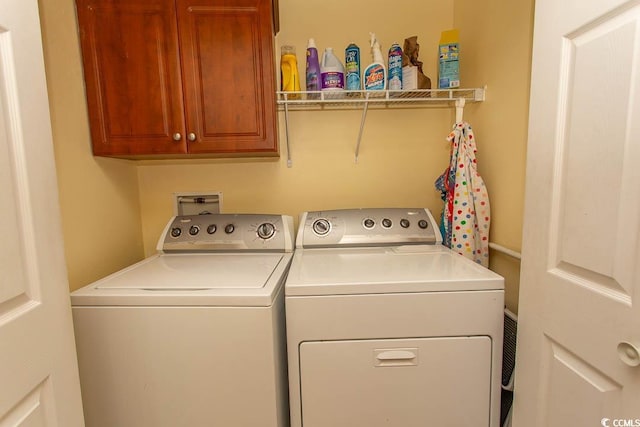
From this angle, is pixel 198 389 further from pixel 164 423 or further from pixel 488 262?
pixel 488 262

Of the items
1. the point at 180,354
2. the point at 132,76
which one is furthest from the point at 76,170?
the point at 180,354

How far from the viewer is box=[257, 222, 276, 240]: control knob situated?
1.53m

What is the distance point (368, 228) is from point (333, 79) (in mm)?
795

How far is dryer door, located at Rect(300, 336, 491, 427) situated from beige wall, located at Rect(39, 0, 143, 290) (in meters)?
1.13

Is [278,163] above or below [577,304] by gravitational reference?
above

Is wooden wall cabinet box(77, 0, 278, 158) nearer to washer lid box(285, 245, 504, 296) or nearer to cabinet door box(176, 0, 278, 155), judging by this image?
cabinet door box(176, 0, 278, 155)

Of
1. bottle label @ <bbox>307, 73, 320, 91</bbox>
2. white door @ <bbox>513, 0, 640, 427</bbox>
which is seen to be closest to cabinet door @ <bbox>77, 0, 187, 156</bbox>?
bottle label @ <bbox>307, 73, 320, 91</bbox>

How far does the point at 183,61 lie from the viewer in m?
1.37

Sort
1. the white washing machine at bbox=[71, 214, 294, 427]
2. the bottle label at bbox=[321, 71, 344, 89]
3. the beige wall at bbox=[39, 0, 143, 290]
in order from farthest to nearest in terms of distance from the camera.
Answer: the bottle label at bbox=[321, 71, 344, 89] → the beige wall at bbox=[39, 0, 143, 290] → the white washing machine at bbox=[71, 214, 294, 427]

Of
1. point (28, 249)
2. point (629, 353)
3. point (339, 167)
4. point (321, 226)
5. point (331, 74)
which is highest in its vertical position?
point (331, 74)

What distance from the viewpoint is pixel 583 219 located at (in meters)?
0.71

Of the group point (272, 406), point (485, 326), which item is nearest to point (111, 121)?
point (272, 406)

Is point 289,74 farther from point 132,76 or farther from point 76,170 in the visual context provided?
point 76,170

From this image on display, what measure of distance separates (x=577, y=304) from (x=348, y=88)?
4.30 ft
